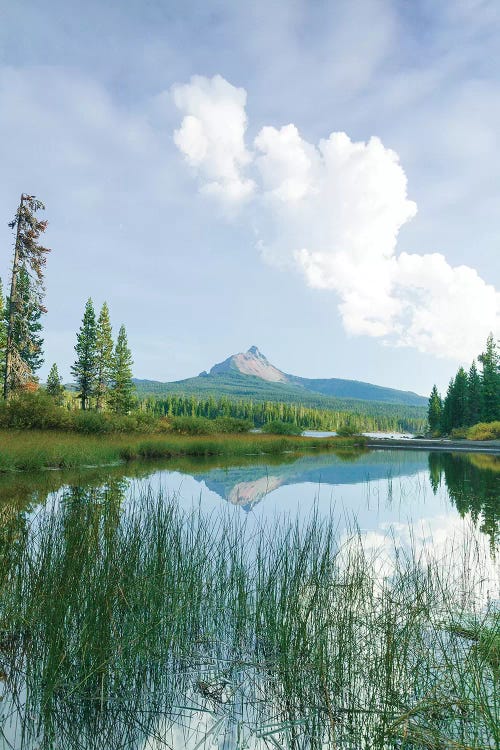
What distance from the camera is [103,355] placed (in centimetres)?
4231

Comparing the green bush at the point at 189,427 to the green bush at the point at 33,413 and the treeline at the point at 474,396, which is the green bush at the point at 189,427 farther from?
the treeline at the point at 474,396

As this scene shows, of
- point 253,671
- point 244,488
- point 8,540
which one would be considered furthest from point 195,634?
point 244,488

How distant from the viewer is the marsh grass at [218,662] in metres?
2.45

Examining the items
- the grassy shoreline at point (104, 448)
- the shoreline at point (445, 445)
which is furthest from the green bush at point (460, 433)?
the grassy shoreline at point (104, 448)

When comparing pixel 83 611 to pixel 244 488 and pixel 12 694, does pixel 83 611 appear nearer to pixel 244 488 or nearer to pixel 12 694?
pixel 12 694

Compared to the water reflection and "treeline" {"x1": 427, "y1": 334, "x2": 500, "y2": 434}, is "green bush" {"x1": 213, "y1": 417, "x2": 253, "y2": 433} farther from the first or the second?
"treeline" {"x1": 427, "y1": 334, "x2": 500, "y2": 434}

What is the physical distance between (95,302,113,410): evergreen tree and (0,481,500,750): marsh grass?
3938 cm

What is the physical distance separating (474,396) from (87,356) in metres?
36.7

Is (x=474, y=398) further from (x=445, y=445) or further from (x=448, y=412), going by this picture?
(x=445, y=445)

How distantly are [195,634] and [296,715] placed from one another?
4.07ft

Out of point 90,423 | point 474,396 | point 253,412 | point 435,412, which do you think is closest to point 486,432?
point 474,396

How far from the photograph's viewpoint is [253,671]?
3.15m

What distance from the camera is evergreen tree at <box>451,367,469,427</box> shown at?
48.3 metres

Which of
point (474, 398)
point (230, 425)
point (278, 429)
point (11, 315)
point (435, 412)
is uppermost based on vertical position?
point (11, 315)
